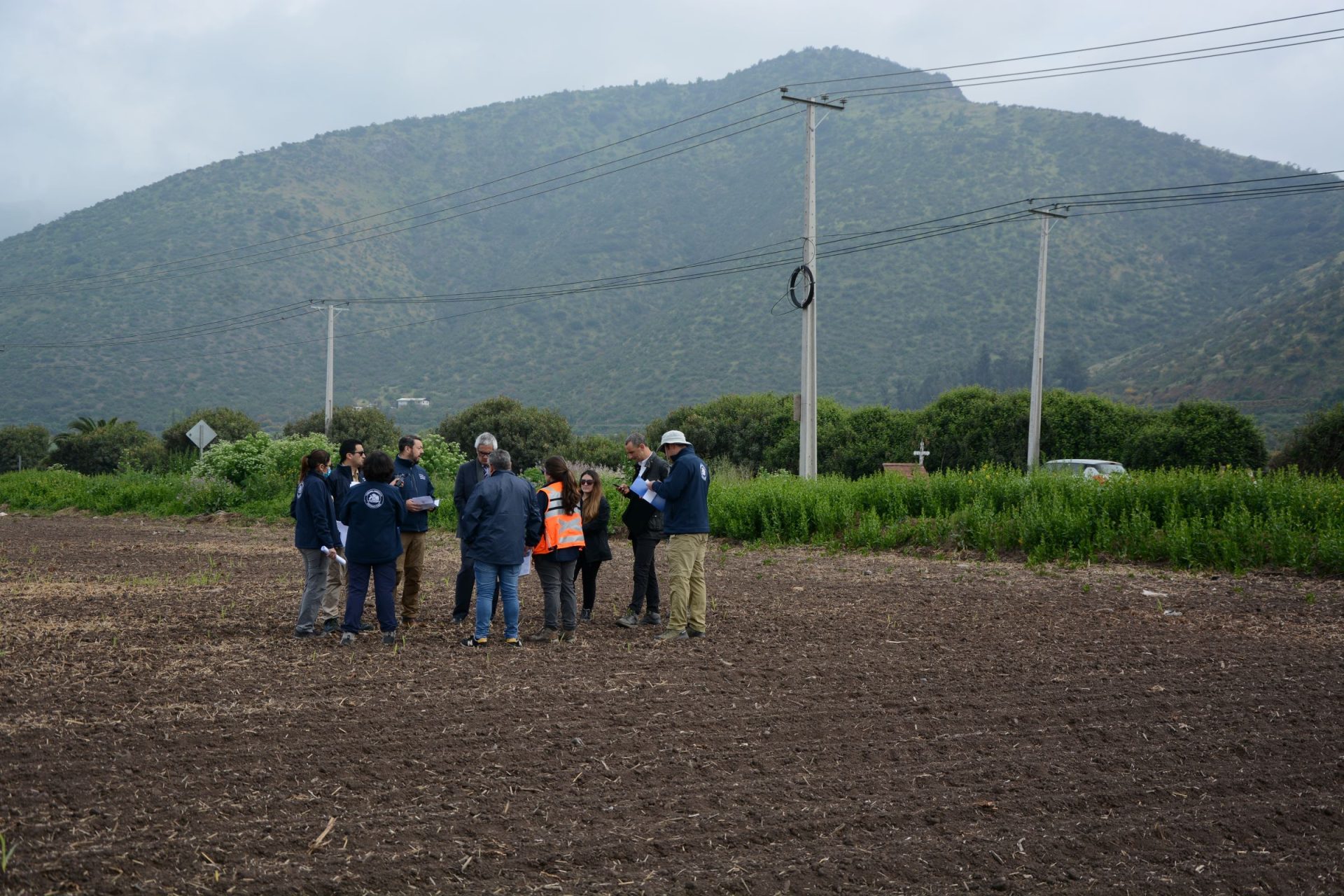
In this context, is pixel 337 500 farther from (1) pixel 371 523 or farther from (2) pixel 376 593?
(2) pixel 376 593

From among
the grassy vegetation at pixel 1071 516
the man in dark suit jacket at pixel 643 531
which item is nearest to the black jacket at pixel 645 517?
the man in dark suit jacket at pixel 643 531

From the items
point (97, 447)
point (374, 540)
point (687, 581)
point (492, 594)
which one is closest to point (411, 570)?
point (374, 540)

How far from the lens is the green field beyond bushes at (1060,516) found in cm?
1530

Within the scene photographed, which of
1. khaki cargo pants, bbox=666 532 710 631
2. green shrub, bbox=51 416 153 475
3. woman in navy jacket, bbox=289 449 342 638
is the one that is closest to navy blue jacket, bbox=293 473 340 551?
woman in navy jacket, bbox=289 449 342 638

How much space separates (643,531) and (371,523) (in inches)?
101

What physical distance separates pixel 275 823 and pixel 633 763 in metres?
2.01

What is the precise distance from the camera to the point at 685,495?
10031 mm

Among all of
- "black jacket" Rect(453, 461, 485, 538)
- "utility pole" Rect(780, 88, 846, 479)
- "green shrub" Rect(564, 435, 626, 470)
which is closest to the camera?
"black jacket" Rect(453, 461, 485, 538)

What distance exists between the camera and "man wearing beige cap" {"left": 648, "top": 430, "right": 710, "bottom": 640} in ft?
32.8

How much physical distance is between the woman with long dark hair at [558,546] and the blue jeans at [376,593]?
4.22 feet

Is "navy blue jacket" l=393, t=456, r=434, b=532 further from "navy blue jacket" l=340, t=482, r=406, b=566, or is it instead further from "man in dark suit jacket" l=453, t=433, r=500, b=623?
"navy blue jacket" l=340, t=482, r=406, b=566

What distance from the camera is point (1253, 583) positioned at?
13836 millimetres

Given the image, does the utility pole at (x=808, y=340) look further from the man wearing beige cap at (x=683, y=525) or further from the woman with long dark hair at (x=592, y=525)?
the man wearing beige cap at (x=683, y=525)

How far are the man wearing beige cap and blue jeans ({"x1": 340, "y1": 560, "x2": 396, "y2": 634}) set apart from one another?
2445mm
